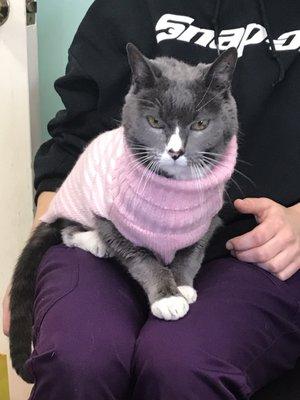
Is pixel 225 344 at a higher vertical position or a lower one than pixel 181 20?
lower

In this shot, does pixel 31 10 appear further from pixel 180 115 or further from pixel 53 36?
pixel 180 115

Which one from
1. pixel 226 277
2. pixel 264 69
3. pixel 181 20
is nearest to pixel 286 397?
pixel 226 277

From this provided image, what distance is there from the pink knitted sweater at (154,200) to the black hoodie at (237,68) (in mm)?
133

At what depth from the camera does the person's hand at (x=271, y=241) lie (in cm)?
91

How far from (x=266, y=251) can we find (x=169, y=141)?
0.24 metres

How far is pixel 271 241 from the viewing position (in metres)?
0.92

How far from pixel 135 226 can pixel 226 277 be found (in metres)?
0.16

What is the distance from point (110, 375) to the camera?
2.47 feet

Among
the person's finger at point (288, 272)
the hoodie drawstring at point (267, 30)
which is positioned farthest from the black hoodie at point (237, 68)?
the person's finger at point (288, 272)

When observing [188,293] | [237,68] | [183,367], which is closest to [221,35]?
[237,68]

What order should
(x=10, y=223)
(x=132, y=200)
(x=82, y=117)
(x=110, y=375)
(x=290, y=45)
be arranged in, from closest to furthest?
1. (x=110, y=375)
2. (x=132, y=200)
3. (x=290, y=45)
4. (x=82, y=117)
5. (x=10, y=223)

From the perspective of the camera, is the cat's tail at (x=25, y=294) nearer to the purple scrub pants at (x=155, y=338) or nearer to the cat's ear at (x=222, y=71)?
the purple scrub pants at (x=155, y=338)

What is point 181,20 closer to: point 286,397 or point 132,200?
point 132,200

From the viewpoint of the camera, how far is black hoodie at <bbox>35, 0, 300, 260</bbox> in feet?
3.32
